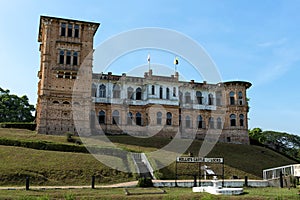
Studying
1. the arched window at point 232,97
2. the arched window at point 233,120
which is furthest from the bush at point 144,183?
the arched window at point 232,97

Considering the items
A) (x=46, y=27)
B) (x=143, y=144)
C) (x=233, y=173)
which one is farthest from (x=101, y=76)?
(x=233, y=173)

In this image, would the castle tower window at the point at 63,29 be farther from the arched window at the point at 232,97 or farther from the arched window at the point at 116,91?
the arched window at the point at 232,97

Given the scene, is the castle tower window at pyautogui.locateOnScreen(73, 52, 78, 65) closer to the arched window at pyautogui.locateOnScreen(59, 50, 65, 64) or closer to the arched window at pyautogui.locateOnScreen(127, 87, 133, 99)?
the arched window at pyautogui.locateOnScreen(59, 50, 65, 64)

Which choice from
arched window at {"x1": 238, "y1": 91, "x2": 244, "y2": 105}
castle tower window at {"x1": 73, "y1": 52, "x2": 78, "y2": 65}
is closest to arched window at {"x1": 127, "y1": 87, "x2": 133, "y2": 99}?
castle tower window at {"x1": 73, "y1": 52, "x2": 78, "y2": 65}

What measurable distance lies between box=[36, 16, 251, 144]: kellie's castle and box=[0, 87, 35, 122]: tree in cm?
1427

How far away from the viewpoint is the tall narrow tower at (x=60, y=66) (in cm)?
4534

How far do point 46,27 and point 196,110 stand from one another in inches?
1063

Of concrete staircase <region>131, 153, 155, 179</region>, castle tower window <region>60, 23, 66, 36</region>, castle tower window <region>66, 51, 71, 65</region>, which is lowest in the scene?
concrete staircase <region>131, 153, 155, 179</region>

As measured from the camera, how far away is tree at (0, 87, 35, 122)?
61.6 meters

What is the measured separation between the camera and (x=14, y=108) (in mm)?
63500

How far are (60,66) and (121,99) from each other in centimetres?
1113

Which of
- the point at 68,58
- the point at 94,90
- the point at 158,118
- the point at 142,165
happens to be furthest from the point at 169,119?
the point at 142,165

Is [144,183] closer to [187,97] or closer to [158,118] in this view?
[158,118]

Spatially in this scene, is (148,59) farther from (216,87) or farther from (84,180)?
(84,180)
